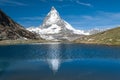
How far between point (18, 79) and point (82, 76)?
16.6m

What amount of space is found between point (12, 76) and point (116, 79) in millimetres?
26050

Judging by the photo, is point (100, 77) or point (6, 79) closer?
point (6, 79)

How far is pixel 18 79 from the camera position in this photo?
6194 cm

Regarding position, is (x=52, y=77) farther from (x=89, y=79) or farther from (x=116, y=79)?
(x=116, y=79)

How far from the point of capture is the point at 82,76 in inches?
2650

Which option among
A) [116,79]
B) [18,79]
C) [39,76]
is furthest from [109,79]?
[18,79]

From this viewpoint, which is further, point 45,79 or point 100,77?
point 100,77

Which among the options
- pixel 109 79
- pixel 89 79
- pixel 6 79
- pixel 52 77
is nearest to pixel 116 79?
pixel 109 79

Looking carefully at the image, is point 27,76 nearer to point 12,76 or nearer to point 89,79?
point 12,76

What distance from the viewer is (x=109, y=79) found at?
208ft

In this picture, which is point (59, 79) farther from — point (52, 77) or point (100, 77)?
point (100, 77)

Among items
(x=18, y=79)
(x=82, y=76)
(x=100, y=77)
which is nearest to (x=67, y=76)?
(x=82, y=76)

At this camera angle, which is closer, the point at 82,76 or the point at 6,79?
the point at 6,79

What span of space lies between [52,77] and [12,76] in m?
10.3
